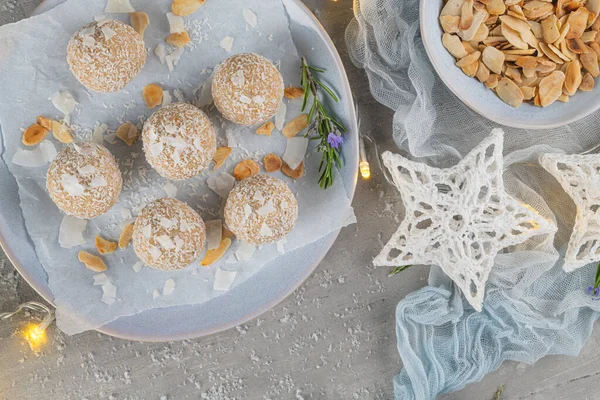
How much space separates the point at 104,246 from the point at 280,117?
417mm

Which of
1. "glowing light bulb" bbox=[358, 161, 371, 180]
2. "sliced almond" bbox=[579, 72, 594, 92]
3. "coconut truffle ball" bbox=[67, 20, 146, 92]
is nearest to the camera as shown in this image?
"coconut truffle ball" bbox=[67, 20, 146, 92]

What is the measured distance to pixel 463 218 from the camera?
1.11 meters

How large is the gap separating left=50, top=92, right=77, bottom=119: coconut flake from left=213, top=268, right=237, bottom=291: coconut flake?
417 mm

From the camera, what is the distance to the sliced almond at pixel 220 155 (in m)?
1.11

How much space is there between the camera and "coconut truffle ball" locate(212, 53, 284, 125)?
1.00 m

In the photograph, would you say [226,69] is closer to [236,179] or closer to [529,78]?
[236,179]

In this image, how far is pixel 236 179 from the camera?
1.13 metres

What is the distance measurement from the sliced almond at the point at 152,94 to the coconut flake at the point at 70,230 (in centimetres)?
26

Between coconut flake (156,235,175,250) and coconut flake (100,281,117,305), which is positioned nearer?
coconut flake (156,235,175,250)

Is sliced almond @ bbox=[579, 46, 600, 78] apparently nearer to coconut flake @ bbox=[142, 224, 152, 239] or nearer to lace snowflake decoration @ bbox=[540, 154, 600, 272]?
lace snowflake decoration @ bbox=[540, 154, 600, 272]

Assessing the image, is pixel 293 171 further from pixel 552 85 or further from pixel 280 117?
pixel 552 85

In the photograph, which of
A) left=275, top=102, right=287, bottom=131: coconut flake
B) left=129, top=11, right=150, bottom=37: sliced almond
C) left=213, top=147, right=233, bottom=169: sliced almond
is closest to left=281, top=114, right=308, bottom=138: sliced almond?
left=275, top=102, right=287, bottom=131: coconut flake

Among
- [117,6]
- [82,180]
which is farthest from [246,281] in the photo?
[117,6]

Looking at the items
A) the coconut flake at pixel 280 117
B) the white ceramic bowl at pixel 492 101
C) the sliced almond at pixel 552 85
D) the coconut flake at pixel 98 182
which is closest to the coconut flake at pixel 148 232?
the coconut flake at pixel 98 182
